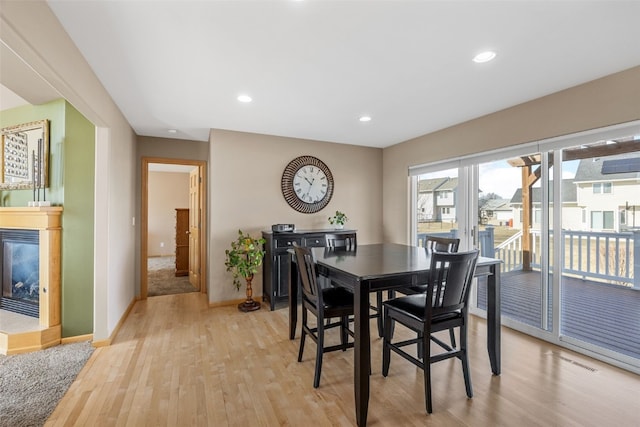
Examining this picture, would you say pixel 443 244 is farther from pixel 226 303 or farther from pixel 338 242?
pixel 226 303

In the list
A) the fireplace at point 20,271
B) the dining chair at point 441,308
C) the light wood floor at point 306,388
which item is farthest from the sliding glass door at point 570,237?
the fireplace at point 20,271

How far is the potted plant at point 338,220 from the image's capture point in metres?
4.70

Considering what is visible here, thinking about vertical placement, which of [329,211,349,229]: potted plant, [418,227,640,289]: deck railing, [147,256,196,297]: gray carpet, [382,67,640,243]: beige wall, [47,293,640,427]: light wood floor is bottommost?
[47,293,640,427]: light wood floor

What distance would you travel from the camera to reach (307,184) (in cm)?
462

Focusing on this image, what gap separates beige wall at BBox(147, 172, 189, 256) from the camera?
789 cm

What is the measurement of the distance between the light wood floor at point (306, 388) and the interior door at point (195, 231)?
194 cm

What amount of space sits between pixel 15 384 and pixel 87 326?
0.80 metres

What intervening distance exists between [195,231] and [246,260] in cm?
153

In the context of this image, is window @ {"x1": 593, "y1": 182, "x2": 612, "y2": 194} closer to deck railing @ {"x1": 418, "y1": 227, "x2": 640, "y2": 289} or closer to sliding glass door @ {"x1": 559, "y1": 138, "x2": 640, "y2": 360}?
sliding glass door @ {"x1": 559, "y1": 138, "x2": 640, "y2": 360}

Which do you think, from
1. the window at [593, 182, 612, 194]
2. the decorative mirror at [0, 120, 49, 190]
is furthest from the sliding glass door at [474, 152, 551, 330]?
the decorative mirror at [0, 120, 49, 190]

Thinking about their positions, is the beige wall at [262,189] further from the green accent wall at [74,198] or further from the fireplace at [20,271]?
the fireplace at [20,271]

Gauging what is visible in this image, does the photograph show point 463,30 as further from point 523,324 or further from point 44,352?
point 44,352

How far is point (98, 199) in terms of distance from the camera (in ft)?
9.21

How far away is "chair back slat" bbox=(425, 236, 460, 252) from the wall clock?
196cm
